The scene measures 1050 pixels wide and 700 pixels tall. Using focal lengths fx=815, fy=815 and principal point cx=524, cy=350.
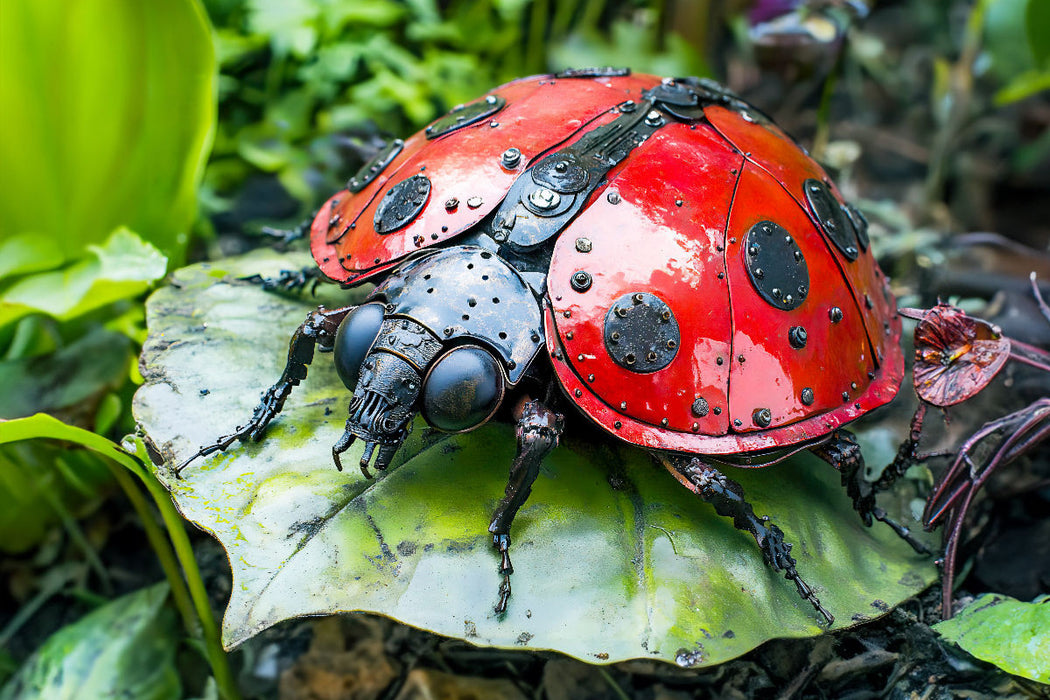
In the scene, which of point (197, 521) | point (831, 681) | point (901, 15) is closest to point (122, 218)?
point (197, 521)

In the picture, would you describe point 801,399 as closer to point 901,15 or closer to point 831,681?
point 831,681

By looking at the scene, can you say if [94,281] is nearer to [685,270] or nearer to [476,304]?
[476,304]

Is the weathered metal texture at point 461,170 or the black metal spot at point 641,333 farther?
the weathered metal texture at point 461,170

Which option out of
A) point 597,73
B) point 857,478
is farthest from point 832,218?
point 597,73

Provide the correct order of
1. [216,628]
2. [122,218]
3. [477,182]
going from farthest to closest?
[122,218]
[216,628]
[477,182]

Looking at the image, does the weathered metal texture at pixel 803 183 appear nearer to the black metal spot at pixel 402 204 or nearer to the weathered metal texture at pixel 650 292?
the weathered metal texture at pixel 650 292

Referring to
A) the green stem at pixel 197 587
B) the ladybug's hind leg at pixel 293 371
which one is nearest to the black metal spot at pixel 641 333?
the ladybug's hind leg at pixel 293 371

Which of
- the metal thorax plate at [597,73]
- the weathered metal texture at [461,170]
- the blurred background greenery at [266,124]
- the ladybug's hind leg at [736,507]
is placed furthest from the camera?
the blurred background greenery at [266,124]
